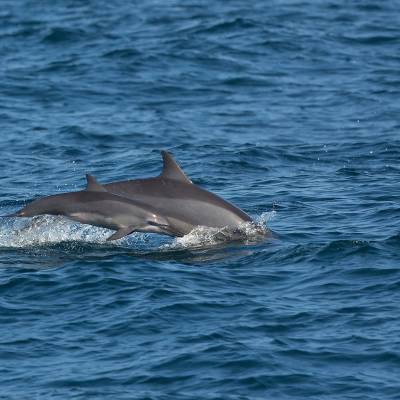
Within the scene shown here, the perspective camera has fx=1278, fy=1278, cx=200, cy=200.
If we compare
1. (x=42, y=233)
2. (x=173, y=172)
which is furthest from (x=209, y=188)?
(x=42, y=233)

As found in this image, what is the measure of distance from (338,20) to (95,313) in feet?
81.8

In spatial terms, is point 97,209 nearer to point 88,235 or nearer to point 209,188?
A: point 88,235

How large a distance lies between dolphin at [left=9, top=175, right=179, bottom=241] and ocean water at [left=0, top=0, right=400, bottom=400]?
1.58ft

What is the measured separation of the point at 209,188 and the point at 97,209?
15.9ft

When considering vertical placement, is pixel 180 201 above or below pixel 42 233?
above

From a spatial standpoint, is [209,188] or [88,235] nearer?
[88,235]

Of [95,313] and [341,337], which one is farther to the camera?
[95,313]

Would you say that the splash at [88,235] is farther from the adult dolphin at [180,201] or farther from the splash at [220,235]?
the adult dolphin at [180,201]

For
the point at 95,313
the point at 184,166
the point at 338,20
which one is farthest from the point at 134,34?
the point at 95,313

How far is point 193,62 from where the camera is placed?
1401 inches

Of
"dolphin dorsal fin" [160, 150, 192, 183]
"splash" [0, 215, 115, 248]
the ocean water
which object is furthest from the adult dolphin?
"splash" [0, 215, 115, 248]

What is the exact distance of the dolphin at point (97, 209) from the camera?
765 inches

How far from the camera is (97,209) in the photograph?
19.4m

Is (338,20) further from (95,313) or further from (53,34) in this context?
(95,313)
